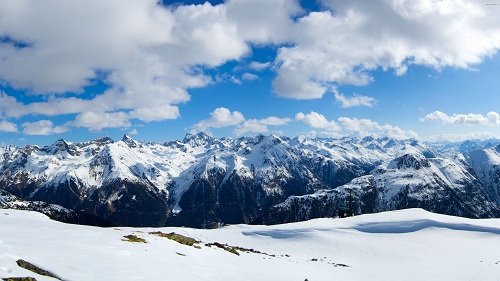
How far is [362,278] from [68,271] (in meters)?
27.2

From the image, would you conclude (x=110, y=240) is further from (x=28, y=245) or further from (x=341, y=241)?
(x=341, y=241)

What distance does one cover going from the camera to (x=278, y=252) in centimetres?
5188

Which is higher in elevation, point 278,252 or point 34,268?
point 34,268

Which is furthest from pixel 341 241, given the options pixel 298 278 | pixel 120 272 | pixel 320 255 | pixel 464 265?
pixel 120 272

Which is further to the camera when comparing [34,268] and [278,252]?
[278,252]

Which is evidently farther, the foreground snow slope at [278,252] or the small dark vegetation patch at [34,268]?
the foreground snow slope at [278,252]

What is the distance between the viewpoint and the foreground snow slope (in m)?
20.4

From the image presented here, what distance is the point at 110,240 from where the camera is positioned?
28.7 metres

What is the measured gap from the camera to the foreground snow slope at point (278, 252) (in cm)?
2036

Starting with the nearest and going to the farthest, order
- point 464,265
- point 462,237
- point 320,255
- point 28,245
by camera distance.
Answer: point 28,245
point 464,265
point 320,255
point 462,237

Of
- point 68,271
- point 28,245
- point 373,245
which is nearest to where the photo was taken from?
point 68,271

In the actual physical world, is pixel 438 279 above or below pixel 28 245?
below

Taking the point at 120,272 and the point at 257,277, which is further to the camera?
the point at 257,277

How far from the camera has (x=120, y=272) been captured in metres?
19.5
